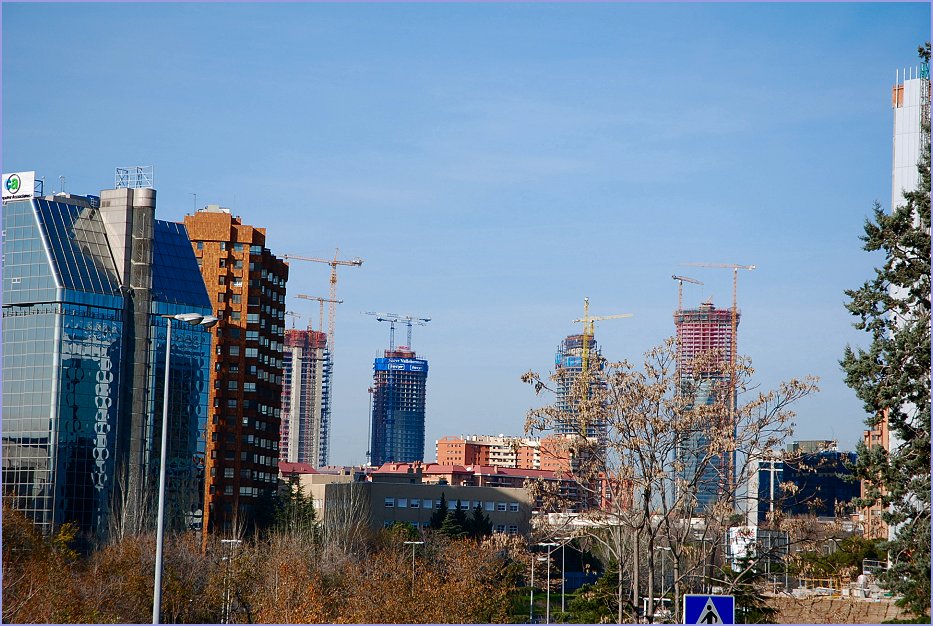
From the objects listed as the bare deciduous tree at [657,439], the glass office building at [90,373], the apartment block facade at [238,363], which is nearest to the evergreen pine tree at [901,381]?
the bare deciduous tree at [657,439]

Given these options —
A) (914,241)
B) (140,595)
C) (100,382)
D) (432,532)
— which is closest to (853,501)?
(914,241)

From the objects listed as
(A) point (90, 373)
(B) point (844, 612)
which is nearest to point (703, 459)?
(B) point (844, 612)

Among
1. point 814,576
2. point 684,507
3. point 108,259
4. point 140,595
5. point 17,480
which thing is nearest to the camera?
point 684,507

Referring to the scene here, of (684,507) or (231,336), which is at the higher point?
(231,336)

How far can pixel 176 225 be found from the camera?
4033 inches

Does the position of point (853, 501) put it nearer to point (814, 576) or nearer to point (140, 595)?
point (140, 595)

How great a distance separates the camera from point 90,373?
9081 cm

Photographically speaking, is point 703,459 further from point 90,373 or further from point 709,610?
point 90,373

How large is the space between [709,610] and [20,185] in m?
87.1

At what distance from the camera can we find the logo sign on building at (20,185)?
94.3m

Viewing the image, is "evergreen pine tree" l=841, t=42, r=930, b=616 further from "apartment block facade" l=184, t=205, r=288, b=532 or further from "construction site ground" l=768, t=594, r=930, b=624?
"apartment block facade" l=184, t=205, r=288, b=532

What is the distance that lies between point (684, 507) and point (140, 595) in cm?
2521

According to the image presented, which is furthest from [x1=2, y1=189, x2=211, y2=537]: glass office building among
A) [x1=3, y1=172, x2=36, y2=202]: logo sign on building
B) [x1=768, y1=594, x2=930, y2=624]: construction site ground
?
[x1=768, y1=594, x2=930, y2=624]: construction site ground

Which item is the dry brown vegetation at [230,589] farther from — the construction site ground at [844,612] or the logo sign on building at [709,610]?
the logo sign on building at [709,610]
